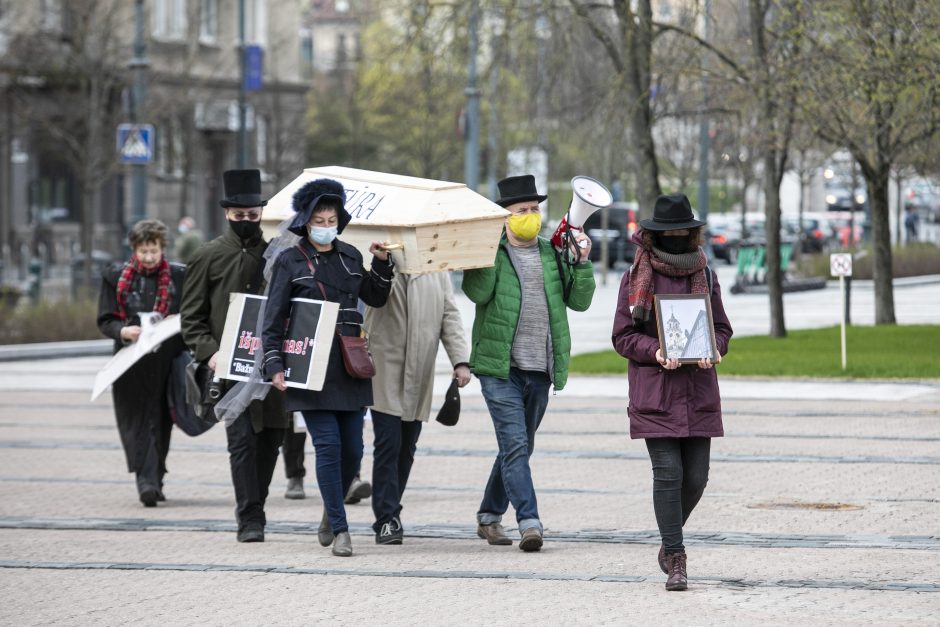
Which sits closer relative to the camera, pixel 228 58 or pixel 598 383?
pixel 598 383

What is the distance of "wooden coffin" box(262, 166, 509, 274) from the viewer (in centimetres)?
861

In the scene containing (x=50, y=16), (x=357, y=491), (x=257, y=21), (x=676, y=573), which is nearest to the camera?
(x=676, y=573)

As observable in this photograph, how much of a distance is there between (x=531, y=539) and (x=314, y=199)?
1.93 meters

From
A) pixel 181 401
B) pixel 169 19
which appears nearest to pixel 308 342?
pixel 181 401

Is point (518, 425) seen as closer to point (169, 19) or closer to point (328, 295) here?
point (328, 295)

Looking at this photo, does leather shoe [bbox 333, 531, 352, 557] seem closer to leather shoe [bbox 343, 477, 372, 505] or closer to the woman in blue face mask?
the woman in blue face mask

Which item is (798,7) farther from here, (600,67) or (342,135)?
(342,135)

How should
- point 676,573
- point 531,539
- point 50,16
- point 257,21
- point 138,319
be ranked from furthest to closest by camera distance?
point 257,21 < point 50,16 < point 138,319 < point 531,539 < point 676,573

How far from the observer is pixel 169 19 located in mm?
47312

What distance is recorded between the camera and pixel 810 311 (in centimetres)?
3056

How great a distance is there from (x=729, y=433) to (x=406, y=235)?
5.88m

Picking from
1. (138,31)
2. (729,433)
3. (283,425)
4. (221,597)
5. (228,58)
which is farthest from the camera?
(228,58)

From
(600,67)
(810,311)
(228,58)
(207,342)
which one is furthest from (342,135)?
(207,342)

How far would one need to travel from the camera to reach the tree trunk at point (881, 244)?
76.3 feet
